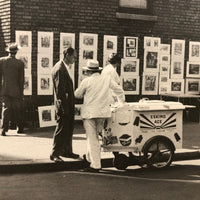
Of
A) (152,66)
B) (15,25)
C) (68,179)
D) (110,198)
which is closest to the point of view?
(110,198)

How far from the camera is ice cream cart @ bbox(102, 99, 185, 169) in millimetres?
7320

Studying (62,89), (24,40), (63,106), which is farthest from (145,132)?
(24,40)

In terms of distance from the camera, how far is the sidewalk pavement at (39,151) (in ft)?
24.4

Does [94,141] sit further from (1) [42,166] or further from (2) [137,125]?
(1) [42,166]

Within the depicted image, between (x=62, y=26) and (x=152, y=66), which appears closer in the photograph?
(x=62, y=26)

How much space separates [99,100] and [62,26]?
4885 mm

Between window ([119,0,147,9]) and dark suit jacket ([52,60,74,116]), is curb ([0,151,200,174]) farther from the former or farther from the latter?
window ([119,0,147,9])

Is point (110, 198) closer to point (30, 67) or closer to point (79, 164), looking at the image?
point (79, 164)

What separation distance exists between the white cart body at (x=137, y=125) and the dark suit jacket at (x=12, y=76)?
346 centimetres

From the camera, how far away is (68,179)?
684 centimetres

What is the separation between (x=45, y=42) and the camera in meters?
11.3

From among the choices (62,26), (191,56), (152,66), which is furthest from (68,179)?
(191,56)

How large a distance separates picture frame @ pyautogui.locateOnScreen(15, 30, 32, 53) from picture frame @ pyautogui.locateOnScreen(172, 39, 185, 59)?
4.51 meters

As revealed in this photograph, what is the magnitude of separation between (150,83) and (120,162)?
18.9 ft
